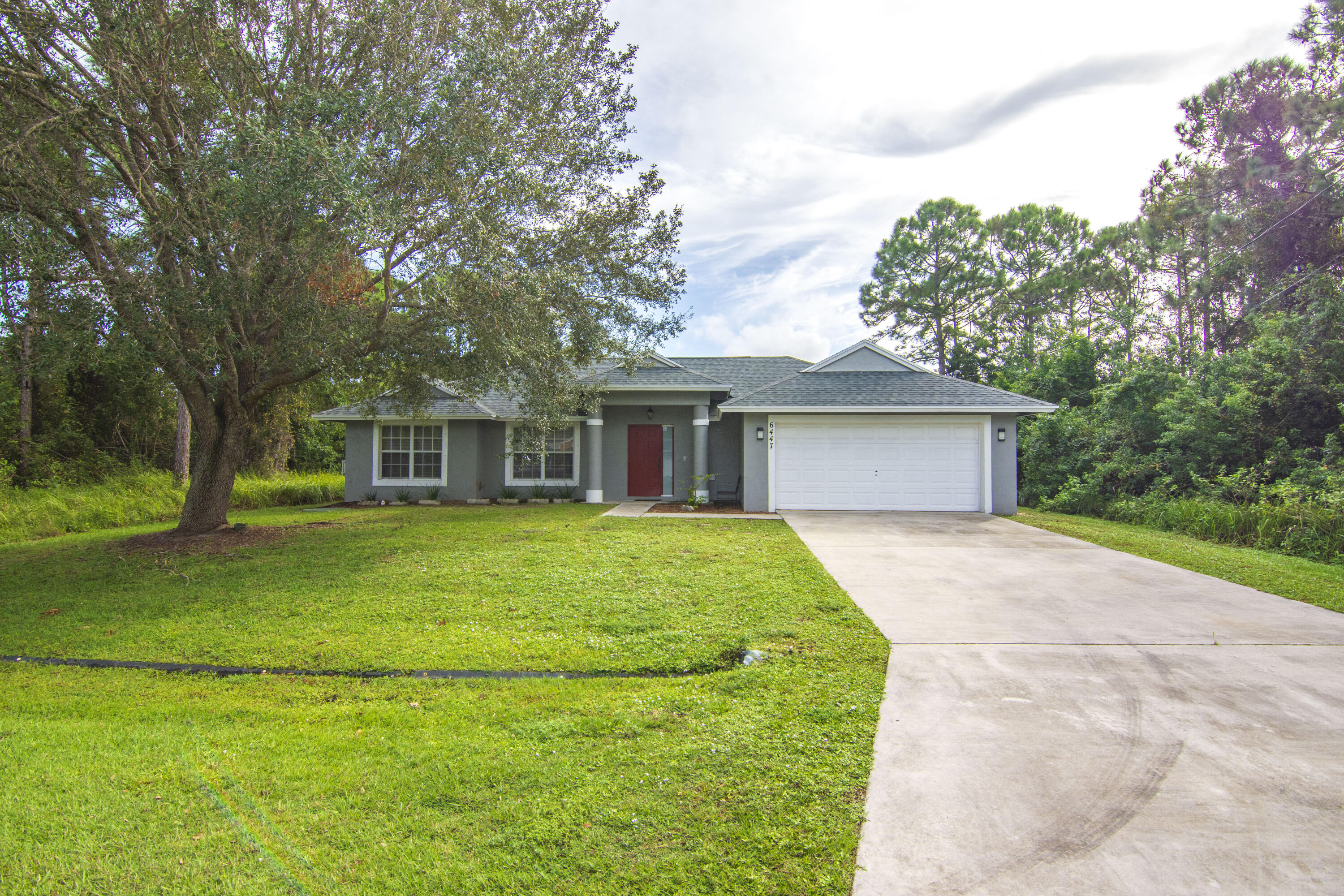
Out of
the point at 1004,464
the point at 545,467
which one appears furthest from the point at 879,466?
the point at 545,467

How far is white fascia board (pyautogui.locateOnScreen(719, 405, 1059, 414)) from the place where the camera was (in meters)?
13.3

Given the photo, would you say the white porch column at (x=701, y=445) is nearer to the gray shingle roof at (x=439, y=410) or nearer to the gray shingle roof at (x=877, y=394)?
the gray shingle roof at (x=877, y=394)

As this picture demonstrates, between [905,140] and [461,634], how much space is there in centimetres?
1680

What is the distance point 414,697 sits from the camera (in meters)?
4.08

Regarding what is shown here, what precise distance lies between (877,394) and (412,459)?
11592 millimetres

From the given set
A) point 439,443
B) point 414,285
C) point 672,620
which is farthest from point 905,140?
point 672,620

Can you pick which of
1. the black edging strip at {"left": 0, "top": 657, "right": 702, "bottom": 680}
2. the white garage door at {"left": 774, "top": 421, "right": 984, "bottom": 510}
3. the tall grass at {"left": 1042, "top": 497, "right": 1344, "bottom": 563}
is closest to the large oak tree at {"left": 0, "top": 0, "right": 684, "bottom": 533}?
the black edging strip at {"left": 0, "top": 657, "right": 702, "bottom": 680}

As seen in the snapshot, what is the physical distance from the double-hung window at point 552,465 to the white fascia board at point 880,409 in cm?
462

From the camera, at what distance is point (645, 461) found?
1659 centimetres

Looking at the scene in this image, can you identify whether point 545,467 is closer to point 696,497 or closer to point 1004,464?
point 696,497

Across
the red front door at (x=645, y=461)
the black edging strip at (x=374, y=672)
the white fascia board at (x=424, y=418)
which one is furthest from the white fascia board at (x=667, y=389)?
the black edging strip at (x=374, y=672)

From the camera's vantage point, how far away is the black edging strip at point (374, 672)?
4445 millimetres

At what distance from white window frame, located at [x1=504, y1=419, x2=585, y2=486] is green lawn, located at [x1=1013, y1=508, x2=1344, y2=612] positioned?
10.0 meters

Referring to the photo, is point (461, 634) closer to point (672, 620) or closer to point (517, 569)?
point (672, 620)
